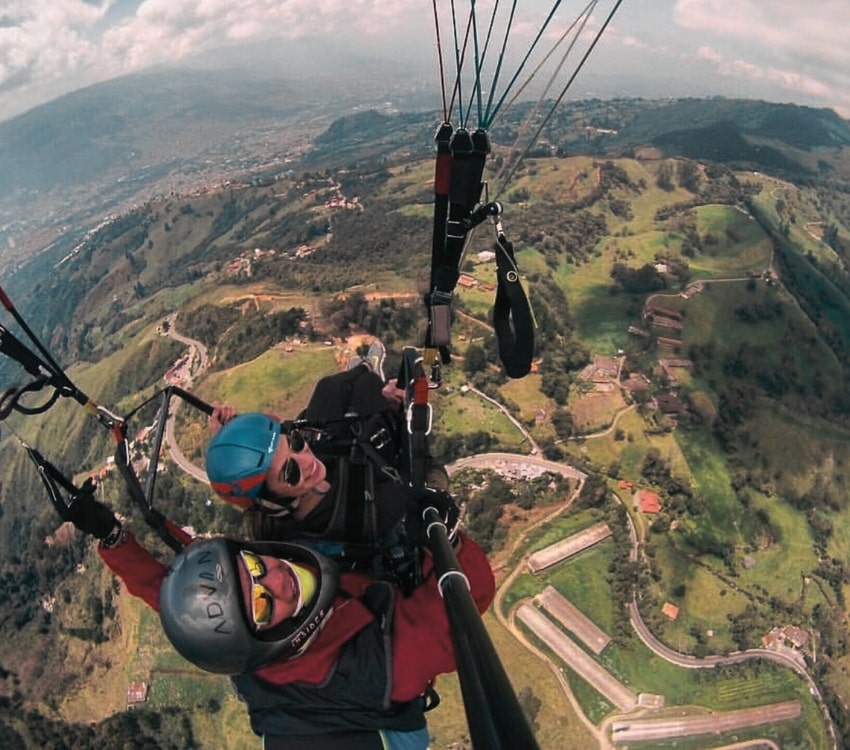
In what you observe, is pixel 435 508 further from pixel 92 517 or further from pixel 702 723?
pixel 702 723

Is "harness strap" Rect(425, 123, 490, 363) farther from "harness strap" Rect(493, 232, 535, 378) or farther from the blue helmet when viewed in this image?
the blue helmet

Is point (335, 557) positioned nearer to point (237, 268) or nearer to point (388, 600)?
point (388, 600)

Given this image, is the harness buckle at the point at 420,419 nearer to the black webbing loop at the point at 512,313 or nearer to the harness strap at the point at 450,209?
the harness strap at the point at 450,209

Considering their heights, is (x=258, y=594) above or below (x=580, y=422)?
above

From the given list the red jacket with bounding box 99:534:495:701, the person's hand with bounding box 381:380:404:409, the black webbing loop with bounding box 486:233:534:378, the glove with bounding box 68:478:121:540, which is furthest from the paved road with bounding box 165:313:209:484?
the red jacket with bounding box 99:534:495:701

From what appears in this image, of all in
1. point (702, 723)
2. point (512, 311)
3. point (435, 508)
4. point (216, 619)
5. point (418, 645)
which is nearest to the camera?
point (216, 619)

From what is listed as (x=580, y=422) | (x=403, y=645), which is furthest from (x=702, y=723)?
(x=403, y=645)

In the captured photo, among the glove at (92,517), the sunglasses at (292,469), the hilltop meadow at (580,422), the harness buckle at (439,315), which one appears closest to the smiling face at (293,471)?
the sunglasses at (292,469)
